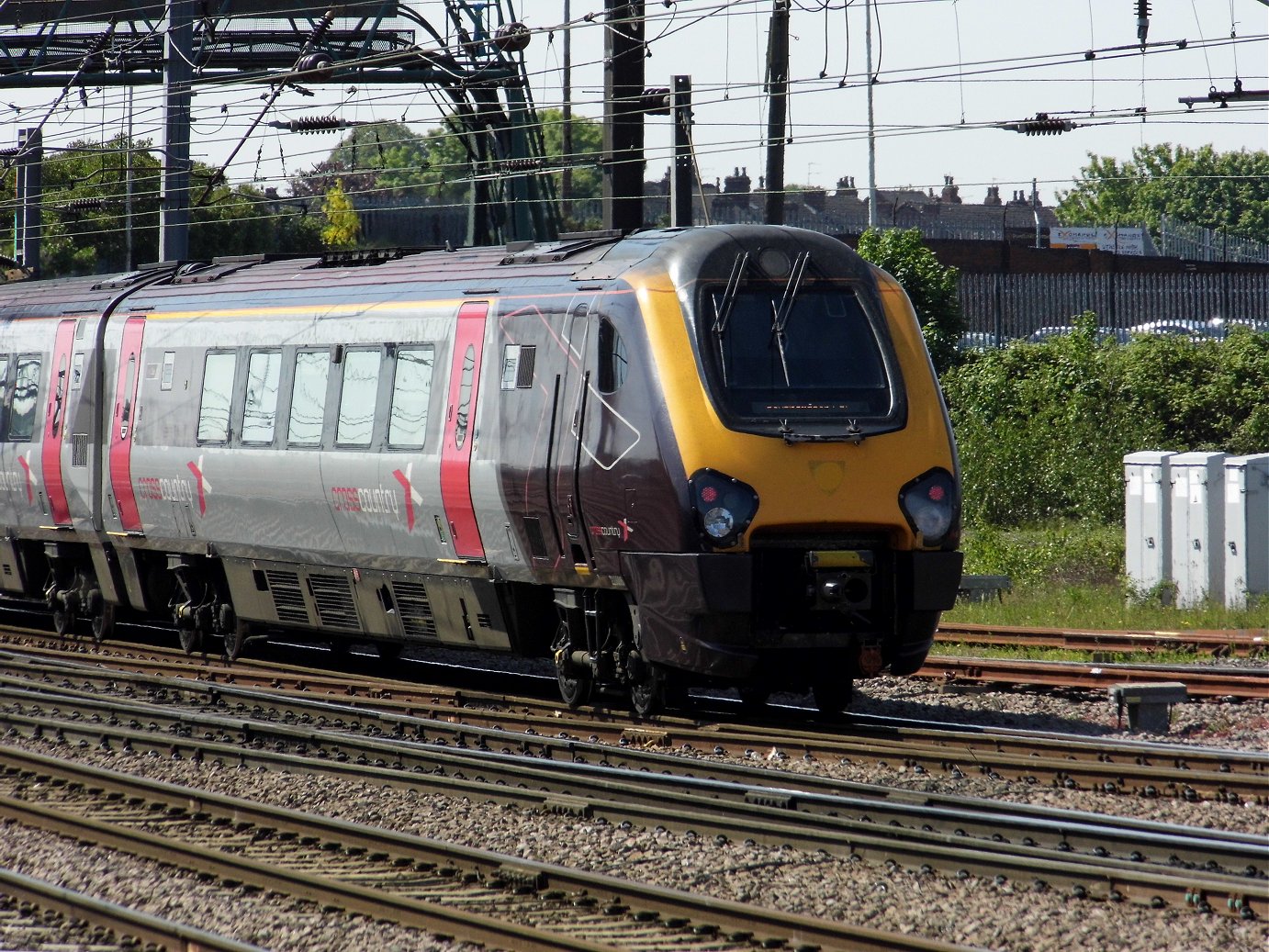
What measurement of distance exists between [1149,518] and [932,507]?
26.2ft

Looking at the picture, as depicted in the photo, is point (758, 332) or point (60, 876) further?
point (758, 332)

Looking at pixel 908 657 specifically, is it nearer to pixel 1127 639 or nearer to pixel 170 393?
pixel 1127 639

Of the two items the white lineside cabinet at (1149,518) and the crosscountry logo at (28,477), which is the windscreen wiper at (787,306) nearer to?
the white lineside cabinet at (1149,518)

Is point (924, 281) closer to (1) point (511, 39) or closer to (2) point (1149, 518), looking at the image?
(1) point (511, 39)

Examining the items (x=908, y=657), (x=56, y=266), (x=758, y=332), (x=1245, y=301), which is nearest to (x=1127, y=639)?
(x=908, y=657)

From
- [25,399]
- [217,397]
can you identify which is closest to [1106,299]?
[25,399]

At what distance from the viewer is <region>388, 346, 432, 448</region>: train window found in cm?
1273

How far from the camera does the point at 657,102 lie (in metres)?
20.9

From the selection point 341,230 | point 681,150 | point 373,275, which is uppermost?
point 341,230

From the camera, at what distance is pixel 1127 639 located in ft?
49.9

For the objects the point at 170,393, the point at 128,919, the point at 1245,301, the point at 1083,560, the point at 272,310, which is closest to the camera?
the point at 128,919

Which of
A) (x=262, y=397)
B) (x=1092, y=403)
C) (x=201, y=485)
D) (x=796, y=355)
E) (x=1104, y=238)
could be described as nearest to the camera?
(x=796, y=355)

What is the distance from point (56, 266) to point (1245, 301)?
29.6 metres

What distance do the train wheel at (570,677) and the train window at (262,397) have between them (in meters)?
3.63
